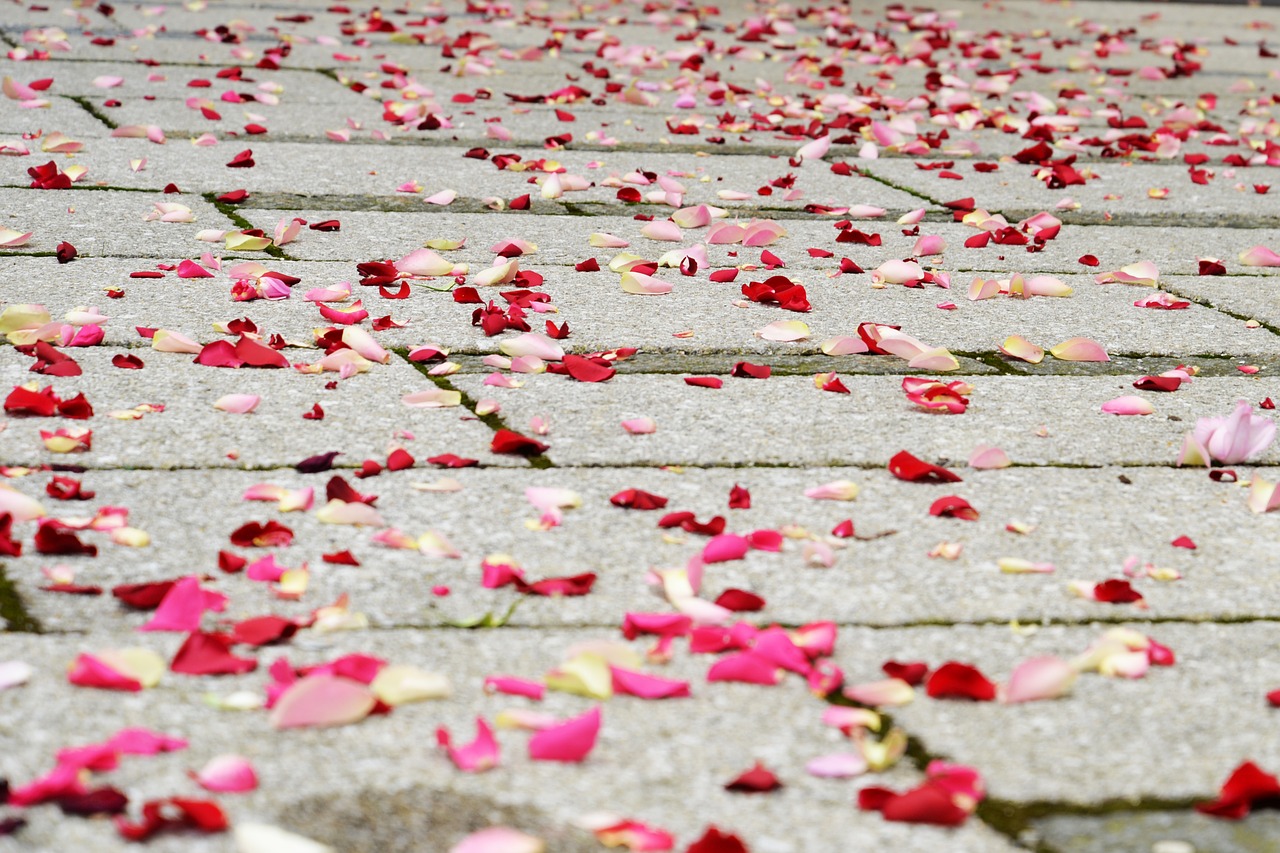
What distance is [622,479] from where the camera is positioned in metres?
2.08

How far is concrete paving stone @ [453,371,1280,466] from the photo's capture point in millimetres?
2217

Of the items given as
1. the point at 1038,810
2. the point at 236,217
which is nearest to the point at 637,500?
the point at 1038,810

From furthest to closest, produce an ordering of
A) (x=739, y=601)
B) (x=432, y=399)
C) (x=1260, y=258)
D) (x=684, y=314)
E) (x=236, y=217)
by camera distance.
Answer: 1. (x=1260, y=258)
2. (x=236, y=217)
3. (x=684, y=314)
4. (x=432, y=399)
5. (x=739, y=601)

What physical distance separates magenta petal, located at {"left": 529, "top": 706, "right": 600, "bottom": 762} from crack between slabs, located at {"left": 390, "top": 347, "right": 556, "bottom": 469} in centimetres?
74

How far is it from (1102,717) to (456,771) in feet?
2.09

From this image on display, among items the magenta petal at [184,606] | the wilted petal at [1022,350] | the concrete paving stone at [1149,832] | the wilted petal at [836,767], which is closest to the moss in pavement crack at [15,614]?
the magenta petal at [184,606]

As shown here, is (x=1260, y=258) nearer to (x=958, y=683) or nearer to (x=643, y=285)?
(x=643, y=285)

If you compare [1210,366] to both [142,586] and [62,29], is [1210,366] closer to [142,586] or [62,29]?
[142,586]

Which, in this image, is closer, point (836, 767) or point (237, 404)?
point (836, 767)

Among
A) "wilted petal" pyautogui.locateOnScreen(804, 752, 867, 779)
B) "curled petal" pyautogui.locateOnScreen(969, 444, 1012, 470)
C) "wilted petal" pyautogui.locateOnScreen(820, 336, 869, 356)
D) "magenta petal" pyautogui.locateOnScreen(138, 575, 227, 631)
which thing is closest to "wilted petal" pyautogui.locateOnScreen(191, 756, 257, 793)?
"magenta petal" pyautogui.locateOnScreen(138, 575, 227, 631)

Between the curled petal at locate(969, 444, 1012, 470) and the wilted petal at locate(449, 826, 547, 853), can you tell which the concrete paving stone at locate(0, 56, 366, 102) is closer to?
the curled petal at locate(969, 444, 1012, 470)

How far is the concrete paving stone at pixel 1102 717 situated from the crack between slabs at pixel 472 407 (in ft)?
2.05

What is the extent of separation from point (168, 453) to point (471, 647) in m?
0.69

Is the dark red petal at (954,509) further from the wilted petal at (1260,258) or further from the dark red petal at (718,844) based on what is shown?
the wilted petal at (1260,258)
